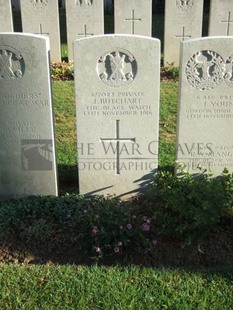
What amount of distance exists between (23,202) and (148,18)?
6.94 meters

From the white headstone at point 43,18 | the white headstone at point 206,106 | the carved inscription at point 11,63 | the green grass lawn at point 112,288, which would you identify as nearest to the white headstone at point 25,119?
the carved inscription at point 11,63

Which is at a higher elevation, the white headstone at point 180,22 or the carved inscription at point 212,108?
the white headstone at point 180,22

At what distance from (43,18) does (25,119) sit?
21.5 feet

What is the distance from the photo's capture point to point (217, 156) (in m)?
4.75

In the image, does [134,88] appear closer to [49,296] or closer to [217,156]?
[217,156]

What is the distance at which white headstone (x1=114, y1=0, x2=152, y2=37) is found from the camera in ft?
32.8

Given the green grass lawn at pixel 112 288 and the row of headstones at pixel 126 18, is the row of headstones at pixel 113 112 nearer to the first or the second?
the green grass lawn at pixel 112 288

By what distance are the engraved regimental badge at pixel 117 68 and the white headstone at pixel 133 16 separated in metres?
6.22

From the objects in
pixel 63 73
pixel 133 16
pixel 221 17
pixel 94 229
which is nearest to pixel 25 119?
pixel 94 229

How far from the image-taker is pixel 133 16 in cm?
1009

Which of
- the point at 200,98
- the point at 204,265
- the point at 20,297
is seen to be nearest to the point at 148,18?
the point at 200,98

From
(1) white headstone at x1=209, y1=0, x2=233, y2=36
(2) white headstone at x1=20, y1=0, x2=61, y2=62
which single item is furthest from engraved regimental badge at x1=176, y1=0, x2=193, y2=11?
(2) white headstone at x1=20, y1=0, x2=61, y2=62

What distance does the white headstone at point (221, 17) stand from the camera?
984cm

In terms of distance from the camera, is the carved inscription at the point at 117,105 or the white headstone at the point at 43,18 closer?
the carved inscription at the point at 117,105
